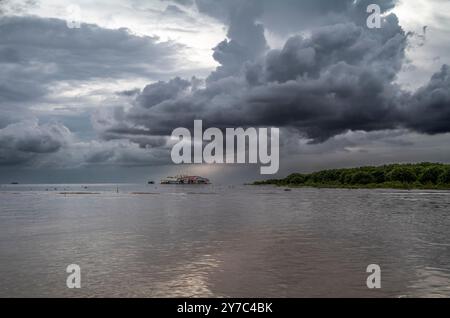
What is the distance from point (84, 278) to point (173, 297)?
7043 millimetres

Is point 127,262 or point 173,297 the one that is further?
point 127,262

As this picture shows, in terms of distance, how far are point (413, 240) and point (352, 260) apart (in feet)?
43.7

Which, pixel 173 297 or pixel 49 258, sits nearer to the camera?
pixel 173 297

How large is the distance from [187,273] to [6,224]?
41.2 metres

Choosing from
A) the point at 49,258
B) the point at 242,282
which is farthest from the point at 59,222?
the point at 242,282

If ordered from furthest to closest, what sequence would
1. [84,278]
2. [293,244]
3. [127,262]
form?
[293,244], [127,262], [84,278]

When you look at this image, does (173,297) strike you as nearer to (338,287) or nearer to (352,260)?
(338,287)

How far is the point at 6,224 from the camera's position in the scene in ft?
189

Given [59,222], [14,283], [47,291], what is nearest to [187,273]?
[47,291]

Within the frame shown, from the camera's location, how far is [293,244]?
38.2 m
